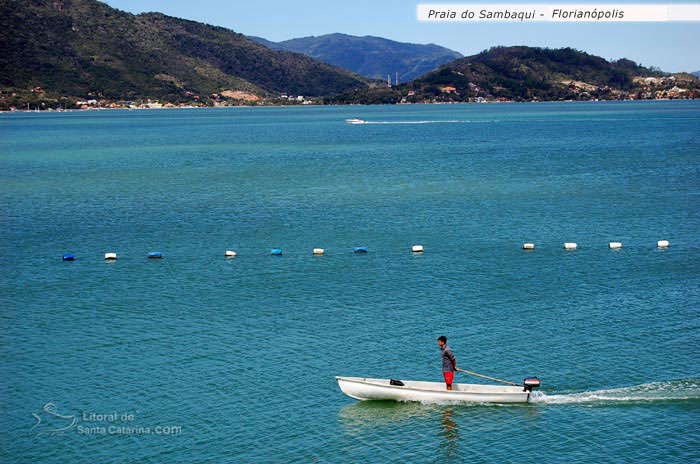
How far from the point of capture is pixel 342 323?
53000 millimetres

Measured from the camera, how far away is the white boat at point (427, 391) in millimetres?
40000

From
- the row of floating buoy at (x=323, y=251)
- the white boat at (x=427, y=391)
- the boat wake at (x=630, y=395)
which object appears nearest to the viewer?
the white boat at (x=427, y=391)

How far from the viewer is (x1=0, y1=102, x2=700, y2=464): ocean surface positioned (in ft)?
123

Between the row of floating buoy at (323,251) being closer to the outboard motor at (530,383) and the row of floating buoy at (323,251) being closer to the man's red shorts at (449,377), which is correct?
the man's red shorts at (449,377)

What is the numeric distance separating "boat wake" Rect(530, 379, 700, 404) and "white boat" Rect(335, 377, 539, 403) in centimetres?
115

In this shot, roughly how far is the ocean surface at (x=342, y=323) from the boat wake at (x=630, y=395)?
11 centimetres

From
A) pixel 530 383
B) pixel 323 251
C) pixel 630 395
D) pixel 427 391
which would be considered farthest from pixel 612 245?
pixel 427 391

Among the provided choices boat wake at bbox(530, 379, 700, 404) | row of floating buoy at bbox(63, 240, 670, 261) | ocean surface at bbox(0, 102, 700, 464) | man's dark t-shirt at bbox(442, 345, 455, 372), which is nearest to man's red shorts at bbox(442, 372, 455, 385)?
man's dark t-shirt at bbox(442, 345, 455, 372)

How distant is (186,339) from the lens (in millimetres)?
50500

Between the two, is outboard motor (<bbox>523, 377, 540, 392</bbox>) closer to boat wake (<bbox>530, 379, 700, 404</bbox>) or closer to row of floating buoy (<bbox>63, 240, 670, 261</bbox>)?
boat wake (<bbox>530, 379, 700, 404</bbox>)

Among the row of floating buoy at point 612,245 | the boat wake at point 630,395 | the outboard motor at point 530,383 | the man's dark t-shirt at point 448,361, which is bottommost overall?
the boat wake at point 630,395

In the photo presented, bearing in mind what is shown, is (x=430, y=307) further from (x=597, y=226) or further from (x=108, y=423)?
(x=597, y=226)

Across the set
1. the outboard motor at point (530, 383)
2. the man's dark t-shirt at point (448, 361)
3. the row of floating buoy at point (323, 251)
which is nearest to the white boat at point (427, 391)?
the outboard motor at point (530, 383)

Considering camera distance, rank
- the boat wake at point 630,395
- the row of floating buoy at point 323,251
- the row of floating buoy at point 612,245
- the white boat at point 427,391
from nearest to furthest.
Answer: the white boat at point 427,391 → the boat wake at point 630,395 → the row of floating buoy at point 323,251 → the row of floating buoy at point 612,245
